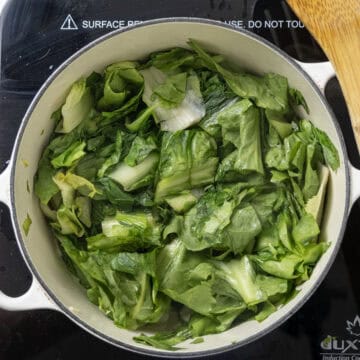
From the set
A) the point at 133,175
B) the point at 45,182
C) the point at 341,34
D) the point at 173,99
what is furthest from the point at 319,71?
the point at 45,182

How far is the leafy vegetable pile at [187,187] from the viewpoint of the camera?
1.06 metres

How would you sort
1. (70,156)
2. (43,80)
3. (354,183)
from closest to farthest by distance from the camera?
(354,183)
(70,156)
(43,80)

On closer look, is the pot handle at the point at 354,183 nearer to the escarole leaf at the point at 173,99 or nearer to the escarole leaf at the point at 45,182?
the escarole leaf at the point at 173,99

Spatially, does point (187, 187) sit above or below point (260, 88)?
below

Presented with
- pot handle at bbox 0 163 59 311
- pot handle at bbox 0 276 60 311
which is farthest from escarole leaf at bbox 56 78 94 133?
pot handle at bbox 0 276 60 311

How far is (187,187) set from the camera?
1.10 metres

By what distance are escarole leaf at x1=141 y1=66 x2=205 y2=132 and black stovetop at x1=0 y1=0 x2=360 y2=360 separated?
0.45ft

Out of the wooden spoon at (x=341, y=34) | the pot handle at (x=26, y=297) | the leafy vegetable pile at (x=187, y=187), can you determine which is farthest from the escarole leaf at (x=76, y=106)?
the wooden spoon at (x=341, y=34)

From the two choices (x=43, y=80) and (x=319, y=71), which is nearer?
(x=319, y=71)

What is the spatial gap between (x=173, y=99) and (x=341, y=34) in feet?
0.90

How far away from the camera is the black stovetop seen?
3.78 feet

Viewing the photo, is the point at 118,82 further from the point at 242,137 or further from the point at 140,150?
the point at 242,137

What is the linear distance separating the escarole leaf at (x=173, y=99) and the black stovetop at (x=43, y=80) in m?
0.14

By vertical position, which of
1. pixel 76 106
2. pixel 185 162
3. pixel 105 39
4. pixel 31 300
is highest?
pixel 105 39
